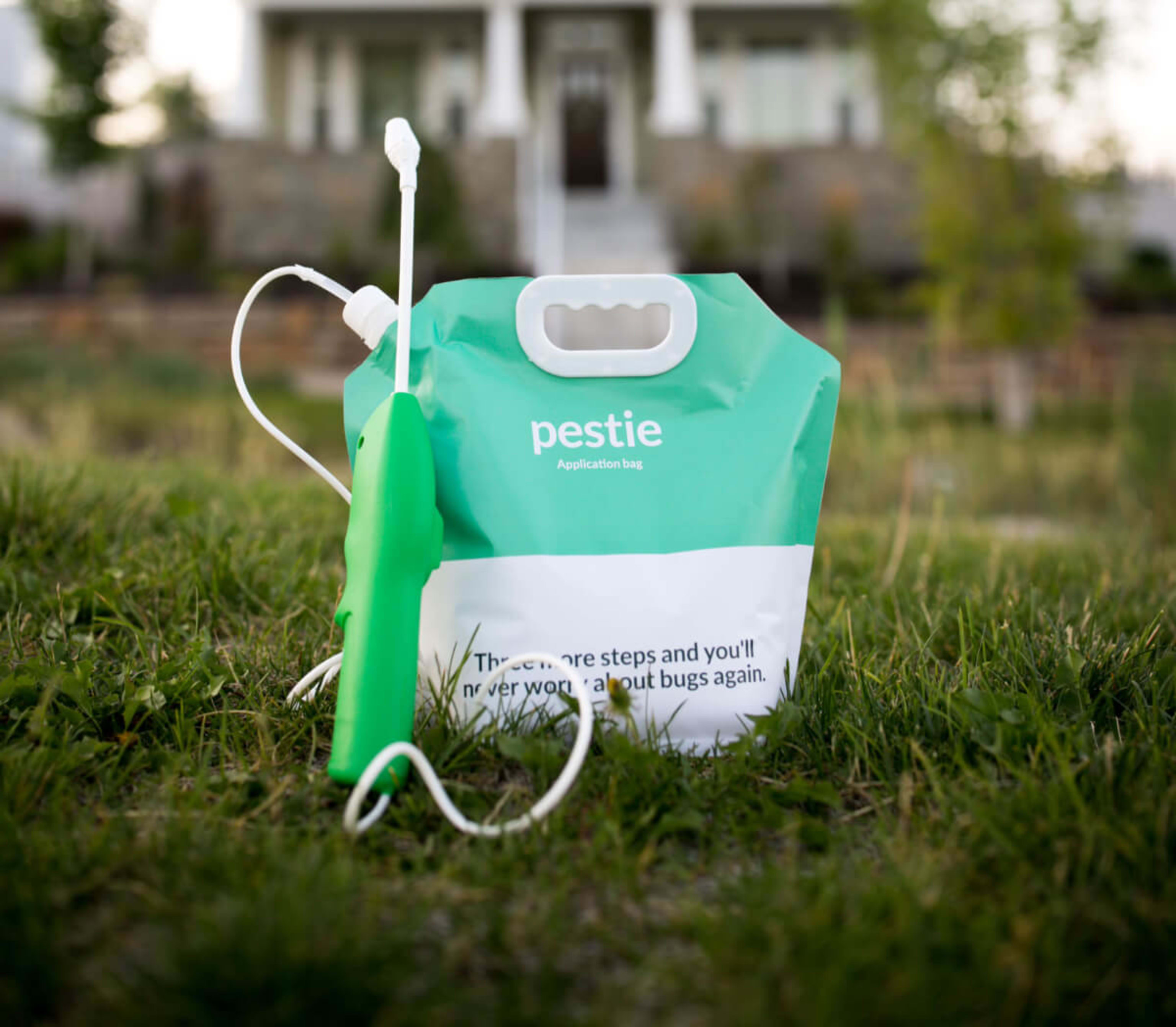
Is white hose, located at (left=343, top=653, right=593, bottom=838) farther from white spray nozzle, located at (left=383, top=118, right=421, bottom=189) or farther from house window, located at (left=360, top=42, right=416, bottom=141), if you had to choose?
house window, located at (left=360, top=42, right=416, bottom=141)

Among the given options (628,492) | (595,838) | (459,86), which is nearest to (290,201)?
(459,86)

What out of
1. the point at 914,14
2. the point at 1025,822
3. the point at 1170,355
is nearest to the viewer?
the point at 1025,822

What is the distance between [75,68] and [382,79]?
4.77m

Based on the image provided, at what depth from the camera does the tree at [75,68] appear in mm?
10672

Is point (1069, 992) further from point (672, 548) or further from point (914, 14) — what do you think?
point (914, 14)

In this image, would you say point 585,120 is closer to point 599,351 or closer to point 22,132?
point 22,132

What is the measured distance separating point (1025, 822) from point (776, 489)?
48 cm

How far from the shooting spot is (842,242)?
10.7 m

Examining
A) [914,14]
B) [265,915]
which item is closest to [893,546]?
[265,915]

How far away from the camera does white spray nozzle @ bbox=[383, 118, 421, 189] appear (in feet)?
3.89

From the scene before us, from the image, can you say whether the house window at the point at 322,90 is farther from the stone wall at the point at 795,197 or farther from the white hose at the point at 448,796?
the white hose at the point at 448,796

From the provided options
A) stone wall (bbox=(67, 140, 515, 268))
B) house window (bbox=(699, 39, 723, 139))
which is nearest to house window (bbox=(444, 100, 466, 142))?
stone wall (bbox=(67, 140, 515, 268))

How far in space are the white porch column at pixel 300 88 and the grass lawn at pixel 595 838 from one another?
557 inches

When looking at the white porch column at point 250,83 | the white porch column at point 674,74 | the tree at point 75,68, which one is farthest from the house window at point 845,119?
the tree at point 75,68
